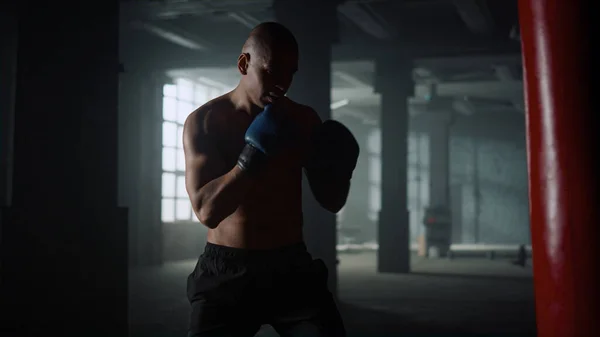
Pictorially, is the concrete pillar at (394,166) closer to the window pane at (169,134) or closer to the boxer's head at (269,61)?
the window pane at (169,134)

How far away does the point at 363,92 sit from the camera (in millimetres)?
19641

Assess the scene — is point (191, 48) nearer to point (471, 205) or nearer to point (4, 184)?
point (4, 184)

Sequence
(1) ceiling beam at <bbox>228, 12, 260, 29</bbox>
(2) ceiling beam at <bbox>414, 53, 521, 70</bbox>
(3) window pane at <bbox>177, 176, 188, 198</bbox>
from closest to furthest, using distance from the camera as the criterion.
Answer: (1) ceiling beam at <bbox>228, 12, 260, 29</bbox>
(2) ceiling beam at <bbox>414, 53, 521, 70</bbox>
(3) window pane at <bbox>177, 176, 188, 198</bbox>

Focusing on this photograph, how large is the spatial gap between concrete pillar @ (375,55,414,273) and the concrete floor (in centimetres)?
45

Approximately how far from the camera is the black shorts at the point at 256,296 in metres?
2.79

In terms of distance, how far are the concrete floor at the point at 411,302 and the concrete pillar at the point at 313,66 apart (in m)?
0.92

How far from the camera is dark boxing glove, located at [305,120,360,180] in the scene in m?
2.94

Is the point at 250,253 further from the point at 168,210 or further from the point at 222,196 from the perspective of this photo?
the point at 168,210

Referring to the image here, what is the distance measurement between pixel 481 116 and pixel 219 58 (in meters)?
13.0

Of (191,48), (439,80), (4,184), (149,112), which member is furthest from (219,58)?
(439,80)

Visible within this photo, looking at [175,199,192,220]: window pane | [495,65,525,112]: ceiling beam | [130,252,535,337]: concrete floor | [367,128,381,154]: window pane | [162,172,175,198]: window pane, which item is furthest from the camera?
[367,128,381,154]: window pane

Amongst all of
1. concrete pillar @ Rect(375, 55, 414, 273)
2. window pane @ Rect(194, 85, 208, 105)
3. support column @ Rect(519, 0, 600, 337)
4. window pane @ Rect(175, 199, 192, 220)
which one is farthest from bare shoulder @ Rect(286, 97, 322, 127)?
window pane @ Rect(194, 85, 208, 105)

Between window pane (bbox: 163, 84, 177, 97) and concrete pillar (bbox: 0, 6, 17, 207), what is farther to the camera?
window pane (bbox: 163, 84, 177, 97)

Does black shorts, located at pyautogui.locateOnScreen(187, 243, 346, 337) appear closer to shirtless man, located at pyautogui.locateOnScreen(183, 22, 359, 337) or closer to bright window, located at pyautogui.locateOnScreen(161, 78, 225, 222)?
shirtless man, located at pyautogui.locateOnScreen(183, 22, 359, 337)
